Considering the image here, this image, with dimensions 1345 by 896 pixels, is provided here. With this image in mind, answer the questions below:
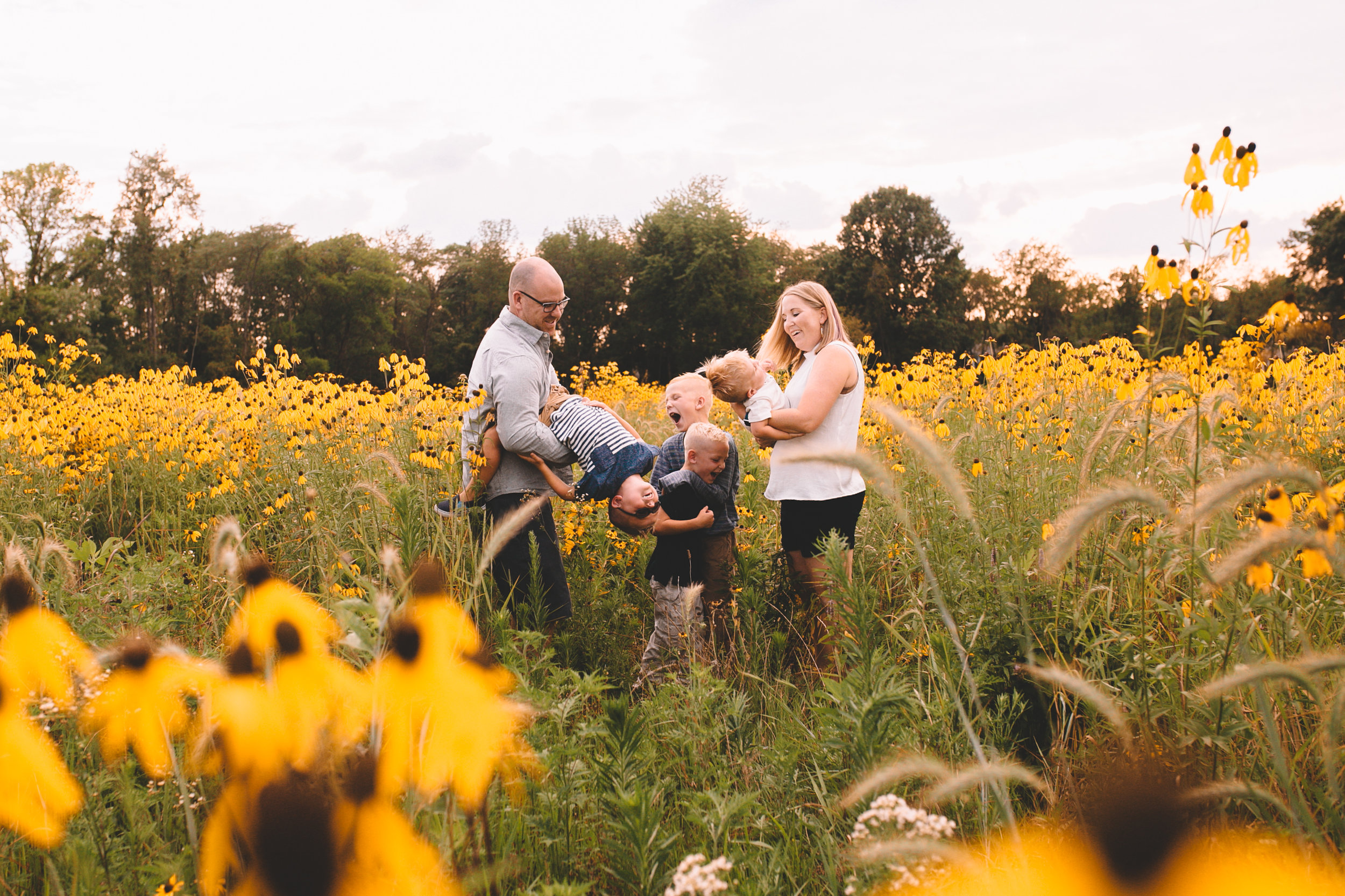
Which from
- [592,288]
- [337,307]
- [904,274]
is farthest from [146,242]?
[904,274]

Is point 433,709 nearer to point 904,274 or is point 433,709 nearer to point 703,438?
point 703,438

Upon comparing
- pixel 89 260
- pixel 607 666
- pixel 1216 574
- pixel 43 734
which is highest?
pixel 89 260

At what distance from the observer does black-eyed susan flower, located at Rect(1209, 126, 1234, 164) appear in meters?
2.19

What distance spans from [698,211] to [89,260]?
28583mm

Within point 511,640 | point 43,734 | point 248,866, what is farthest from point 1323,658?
point 43,734

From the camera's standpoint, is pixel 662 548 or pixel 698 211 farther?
pixel 698 211

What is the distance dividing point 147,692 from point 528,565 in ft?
7.48

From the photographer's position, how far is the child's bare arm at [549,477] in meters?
3.19

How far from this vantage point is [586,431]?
3.16m

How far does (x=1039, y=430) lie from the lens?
485 cm

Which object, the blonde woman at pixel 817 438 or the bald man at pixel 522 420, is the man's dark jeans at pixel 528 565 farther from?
the blonde woman at pixel 817 438

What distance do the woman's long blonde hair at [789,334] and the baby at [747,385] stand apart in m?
0.20

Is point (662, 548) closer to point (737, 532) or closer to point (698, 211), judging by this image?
point (737, 532)

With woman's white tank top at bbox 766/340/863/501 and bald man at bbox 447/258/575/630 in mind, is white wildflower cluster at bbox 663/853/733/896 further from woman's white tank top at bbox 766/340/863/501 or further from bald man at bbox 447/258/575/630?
woman's white tank top at bbox 766/340/863/501
